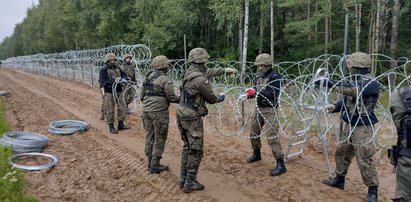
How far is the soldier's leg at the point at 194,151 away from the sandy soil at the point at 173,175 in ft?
0.42

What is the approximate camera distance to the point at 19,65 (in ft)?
151

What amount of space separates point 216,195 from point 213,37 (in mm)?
22943

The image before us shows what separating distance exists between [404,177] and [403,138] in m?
0.31

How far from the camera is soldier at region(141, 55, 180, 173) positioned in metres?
5.48

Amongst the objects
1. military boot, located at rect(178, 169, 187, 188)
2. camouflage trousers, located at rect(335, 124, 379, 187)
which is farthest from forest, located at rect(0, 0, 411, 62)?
camouflage trousers, located at rect(335, 124, 379, 187)

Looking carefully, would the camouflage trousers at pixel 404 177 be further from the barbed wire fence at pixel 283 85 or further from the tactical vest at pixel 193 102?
the tactical vest at pixel 193 102

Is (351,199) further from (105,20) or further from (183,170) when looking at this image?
(105,20)

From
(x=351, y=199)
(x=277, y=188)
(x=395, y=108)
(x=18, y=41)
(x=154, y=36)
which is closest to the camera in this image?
(x=395, y=108)

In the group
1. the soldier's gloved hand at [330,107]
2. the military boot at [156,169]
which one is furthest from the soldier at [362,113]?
Result: the military boot at [156,169]

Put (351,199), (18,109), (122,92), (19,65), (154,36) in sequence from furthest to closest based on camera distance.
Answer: (19,65)
(154,36)
(18,109)
(122,92)
(351,199)

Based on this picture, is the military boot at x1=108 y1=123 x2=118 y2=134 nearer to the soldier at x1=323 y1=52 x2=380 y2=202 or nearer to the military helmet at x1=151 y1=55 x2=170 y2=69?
the military helmet at x1=151 y1=55 x2=170 y2=69

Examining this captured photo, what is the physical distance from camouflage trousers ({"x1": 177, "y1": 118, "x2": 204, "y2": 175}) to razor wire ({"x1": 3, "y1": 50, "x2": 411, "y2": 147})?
0.83 m

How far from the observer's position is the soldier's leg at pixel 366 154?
4.38m

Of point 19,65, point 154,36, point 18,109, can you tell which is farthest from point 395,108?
point 19,65
